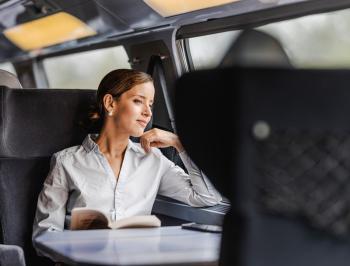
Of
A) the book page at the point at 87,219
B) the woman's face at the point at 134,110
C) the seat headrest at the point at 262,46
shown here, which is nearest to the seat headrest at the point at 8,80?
the woman's face at the point at 134,110

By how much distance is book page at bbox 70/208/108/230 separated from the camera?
2264 millimetres

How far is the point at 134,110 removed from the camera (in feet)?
9.08

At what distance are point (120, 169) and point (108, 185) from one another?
12cm

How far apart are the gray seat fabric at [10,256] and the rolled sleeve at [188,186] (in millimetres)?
851

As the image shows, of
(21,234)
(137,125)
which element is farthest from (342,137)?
(21,234)

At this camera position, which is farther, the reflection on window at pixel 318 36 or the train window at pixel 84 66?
the train window at pixel 84 66

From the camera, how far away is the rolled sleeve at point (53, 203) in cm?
254

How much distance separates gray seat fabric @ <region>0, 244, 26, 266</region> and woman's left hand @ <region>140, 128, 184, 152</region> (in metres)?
0.83

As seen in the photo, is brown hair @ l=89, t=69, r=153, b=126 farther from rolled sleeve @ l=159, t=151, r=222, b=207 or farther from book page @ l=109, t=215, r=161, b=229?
book page @ l=109, t=215, r=161, b=229

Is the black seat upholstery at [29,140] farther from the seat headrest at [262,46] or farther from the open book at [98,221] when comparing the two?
the seat headrest at [262,46]

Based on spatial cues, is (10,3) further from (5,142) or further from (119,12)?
(5,142)

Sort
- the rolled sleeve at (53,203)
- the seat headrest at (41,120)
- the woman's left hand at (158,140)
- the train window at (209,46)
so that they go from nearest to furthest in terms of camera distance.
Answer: the rolled sleeve at (53,203), the seat headrest at (41,120), the woman's left hand at (158,140), the train window at (209,46)

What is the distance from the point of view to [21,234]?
107 inches

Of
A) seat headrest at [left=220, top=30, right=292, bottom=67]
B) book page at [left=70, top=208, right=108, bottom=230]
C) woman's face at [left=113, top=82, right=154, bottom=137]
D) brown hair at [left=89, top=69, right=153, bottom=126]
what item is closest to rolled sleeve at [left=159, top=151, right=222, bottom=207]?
woman's face at [left=113, top=82, right=154, bottom=137]
